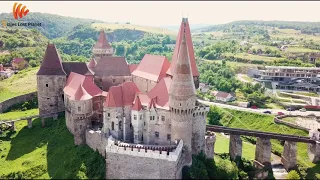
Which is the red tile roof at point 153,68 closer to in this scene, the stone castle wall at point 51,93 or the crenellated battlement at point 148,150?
the stone castle wall at point 51,93

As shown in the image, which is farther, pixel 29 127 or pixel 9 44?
pixel 9 44

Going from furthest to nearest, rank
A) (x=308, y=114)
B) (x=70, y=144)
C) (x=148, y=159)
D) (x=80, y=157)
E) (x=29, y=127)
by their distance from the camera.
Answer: (x=308, y=114) < (x=29, y=127) < (x=70, y=144) < (x=80, y=157) < (x=148, y=159)

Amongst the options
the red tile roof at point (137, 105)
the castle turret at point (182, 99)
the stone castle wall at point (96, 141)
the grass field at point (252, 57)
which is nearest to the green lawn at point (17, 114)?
the stone castle wall at point (96, 141)

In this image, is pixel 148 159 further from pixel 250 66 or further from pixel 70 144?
pixel 250 66

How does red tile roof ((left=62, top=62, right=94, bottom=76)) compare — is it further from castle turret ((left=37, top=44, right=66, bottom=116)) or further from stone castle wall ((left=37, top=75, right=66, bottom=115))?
stone castle wall ((left=37, top=75, right=66, bottom=115))

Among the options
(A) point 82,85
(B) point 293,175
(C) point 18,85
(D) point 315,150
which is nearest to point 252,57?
(D) point 315,150

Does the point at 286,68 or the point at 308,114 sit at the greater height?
the point at 286,68

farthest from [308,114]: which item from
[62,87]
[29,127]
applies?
[29,127]
